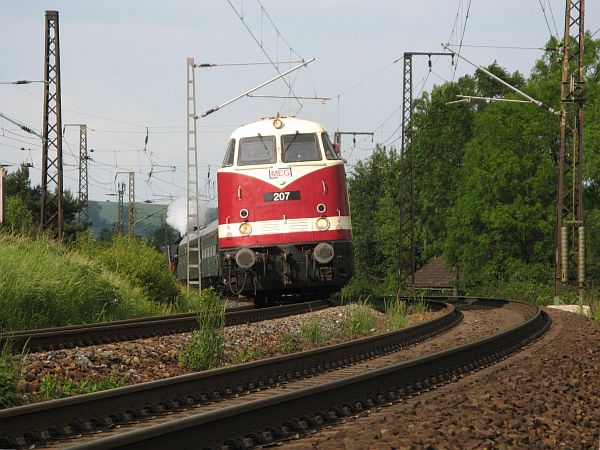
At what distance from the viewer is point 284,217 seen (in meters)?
18.6

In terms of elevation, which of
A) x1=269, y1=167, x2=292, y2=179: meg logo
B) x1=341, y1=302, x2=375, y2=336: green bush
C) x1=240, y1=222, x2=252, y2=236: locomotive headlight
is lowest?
x1=341, y1=302, x2=375, y2=336: green bush

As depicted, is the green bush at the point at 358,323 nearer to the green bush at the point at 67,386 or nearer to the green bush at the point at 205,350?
the green bush at the point at 205,350

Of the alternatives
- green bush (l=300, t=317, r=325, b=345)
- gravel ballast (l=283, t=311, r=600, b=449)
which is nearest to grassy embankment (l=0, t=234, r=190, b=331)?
green bush (l=300, t=317, r=325, b=345)

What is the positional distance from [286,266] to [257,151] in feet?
7.71

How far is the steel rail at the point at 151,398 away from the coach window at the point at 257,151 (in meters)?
7.16

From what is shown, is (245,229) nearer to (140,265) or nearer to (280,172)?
(280,172)

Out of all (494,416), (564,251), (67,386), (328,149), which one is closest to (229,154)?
(328,149)

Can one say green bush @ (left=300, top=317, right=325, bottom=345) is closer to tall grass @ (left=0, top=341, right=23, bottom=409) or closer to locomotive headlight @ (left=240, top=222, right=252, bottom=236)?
locomotive headlight @ (left=240, top=222, right=252, bottom=236)

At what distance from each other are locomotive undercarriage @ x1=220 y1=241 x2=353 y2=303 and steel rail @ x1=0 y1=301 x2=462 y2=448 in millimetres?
6054

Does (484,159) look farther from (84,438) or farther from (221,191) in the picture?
(84,438)

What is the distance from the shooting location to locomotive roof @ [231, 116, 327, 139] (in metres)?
19.4

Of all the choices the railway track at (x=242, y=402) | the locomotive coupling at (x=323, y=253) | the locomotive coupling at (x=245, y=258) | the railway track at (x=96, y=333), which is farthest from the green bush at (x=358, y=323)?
the railway track at (x=242, y=402)

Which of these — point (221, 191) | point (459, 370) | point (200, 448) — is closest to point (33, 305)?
point (221, 191)

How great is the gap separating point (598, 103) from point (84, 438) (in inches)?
1699
